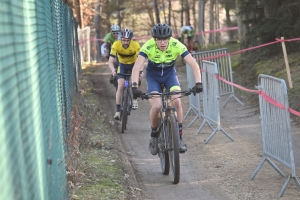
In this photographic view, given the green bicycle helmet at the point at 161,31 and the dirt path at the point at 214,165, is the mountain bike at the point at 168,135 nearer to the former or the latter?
the dirt path at the point at 214,165

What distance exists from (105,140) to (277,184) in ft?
12.0

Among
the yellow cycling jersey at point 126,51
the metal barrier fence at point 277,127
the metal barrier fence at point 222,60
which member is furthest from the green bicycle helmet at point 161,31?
the metal barrier fence at point 222,60

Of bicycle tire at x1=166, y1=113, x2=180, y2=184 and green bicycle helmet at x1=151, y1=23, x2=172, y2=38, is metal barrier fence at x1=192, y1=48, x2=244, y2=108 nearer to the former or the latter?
green bicycle helmet at x1=151, y1=23, x2=172, y2=38

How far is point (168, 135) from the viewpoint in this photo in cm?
810

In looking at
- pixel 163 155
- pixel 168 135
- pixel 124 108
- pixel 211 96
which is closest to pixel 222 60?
pixel 124 108

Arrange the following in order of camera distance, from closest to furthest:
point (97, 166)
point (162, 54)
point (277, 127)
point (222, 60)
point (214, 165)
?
point (277, 127) → point (97, 166) → point (162, 54) → point (214, 165) → point (222, 60)

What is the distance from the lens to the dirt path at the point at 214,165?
25.0 ft

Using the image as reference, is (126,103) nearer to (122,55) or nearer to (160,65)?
(122,55)

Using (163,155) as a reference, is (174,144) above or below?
above

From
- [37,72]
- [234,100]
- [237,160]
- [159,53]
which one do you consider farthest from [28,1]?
[234,100]

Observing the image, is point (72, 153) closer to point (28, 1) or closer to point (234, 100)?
point (28, 1)

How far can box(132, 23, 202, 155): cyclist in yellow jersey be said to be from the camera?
8289 mm

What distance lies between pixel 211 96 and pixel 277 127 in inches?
159

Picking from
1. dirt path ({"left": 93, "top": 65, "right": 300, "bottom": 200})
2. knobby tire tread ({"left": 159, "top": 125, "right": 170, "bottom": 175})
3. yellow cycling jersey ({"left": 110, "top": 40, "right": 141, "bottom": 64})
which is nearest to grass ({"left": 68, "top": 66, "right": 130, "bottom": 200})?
dirt path ({"left": 93, "top": 65, "right": 300, "bottom": 200})
